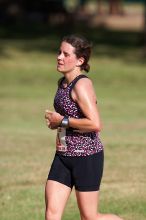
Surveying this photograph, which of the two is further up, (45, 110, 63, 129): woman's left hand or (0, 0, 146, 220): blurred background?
(45, 110, 63, 129): woman's left hand

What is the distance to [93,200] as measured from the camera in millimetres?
7262

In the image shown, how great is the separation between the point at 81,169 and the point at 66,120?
0.44m

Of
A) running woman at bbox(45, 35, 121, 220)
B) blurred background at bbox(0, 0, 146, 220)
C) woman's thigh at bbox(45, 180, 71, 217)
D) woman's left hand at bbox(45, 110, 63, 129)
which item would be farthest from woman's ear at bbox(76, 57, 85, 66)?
blurred background at bbox(0, 0, 146, 220)

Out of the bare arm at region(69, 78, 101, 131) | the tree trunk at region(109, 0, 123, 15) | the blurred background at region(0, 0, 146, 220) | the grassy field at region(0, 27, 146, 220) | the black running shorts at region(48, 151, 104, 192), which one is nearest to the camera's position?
the bare arm at region(69, 78, 101, 131)

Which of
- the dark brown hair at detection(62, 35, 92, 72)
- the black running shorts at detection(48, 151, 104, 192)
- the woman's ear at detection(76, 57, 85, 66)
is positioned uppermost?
the dark brown hair at detection(62, 35, 92, 72)

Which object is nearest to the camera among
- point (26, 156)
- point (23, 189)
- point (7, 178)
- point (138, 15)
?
point (23, 189)

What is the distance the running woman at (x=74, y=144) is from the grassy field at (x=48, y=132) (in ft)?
6.83

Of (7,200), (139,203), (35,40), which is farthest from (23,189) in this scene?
(35,40)

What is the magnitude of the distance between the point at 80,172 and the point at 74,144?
9.6 inches

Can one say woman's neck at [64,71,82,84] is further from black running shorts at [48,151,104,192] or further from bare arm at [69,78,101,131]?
black running shorts at [48,151,104,192]

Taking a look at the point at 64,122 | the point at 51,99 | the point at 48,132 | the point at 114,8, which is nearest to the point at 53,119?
the point at 64,122

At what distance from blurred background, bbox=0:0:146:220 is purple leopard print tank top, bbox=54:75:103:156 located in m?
2.18

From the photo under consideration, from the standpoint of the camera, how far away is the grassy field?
33.0 ft

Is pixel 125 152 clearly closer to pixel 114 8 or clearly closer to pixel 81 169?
pixel 81 169
